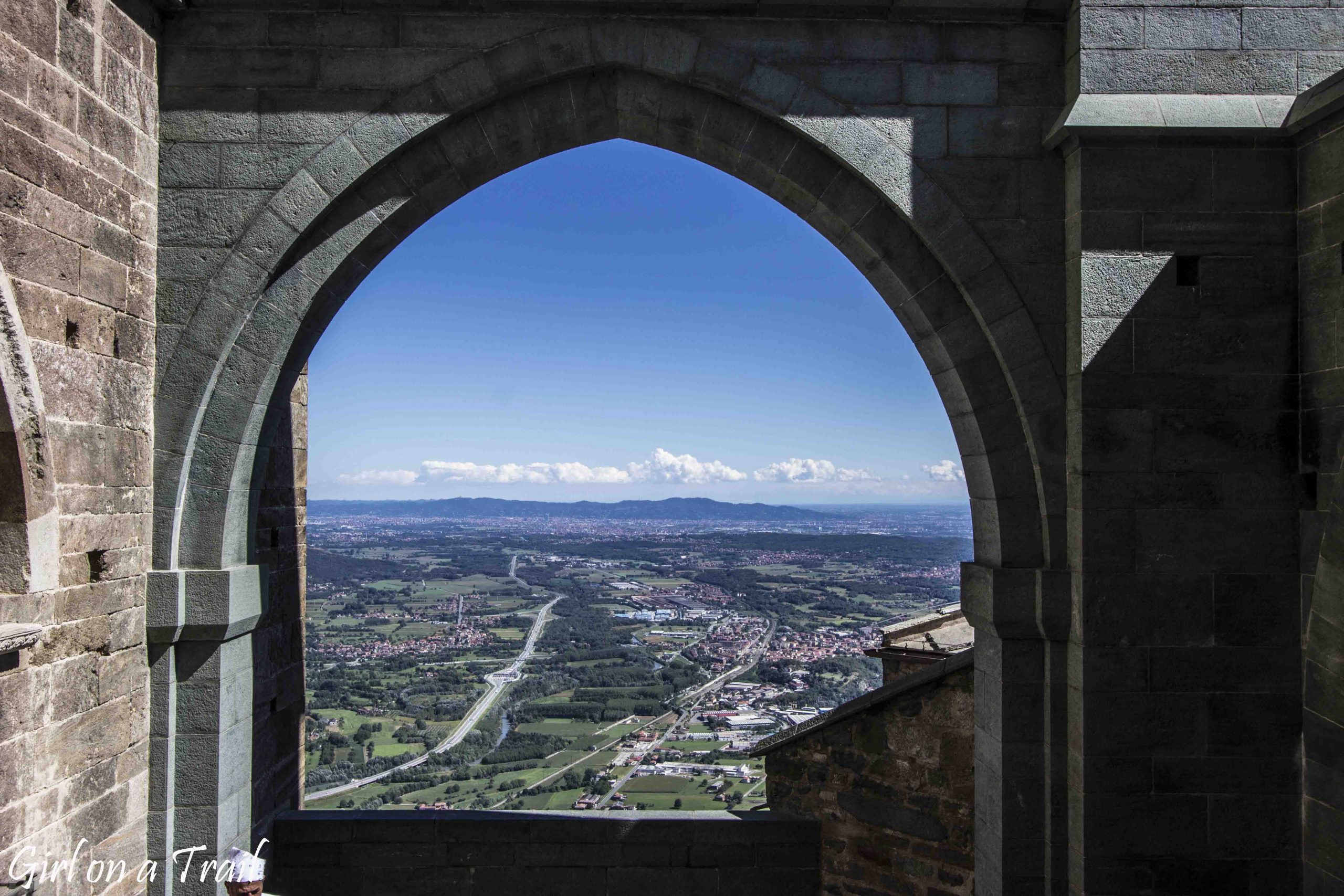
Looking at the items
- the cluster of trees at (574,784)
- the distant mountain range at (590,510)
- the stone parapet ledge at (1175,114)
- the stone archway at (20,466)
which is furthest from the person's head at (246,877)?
the distant mountain range at (590,510)

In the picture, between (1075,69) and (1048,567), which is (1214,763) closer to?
(1048,567)

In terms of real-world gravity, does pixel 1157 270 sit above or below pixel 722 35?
below

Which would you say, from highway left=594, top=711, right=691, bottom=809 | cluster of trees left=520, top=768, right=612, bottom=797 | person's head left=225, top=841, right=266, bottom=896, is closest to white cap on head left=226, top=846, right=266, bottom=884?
person's head left=225, top=841, right=266, bottom=896

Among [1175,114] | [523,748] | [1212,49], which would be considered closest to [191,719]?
[1175,114]

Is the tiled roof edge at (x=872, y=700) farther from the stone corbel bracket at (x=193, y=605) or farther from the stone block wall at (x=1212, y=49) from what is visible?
the stone corbel bracket at (x=193, y=605)

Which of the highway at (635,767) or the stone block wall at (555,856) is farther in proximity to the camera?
the highway at (635,767)

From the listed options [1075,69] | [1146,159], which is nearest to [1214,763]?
[1146,159]
